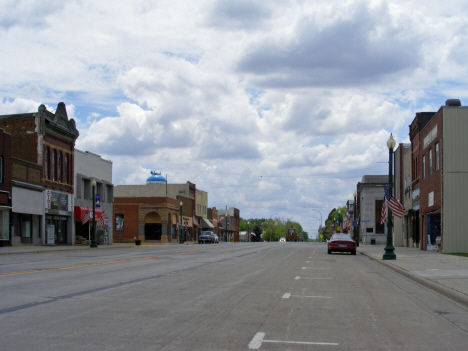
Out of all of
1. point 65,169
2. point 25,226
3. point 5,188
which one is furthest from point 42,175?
point 5,188

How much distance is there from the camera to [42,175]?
47.3m

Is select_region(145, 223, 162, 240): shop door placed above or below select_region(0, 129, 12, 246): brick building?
below

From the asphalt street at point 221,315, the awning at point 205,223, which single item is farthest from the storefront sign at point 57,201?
the awning at point 205,223

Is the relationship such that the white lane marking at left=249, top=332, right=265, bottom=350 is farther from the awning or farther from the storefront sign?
the awning

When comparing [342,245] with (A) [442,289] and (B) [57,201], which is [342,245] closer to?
(A) [442,289]

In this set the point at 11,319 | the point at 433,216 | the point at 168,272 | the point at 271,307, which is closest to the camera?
the point at 11,319

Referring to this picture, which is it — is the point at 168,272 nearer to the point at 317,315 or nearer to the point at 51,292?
the point at 51,292

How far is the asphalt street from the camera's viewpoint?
7195 millimetres

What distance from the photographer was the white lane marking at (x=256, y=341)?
688 cm

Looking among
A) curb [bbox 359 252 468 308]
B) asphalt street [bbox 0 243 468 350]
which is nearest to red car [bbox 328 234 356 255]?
curb [bbox 359 252 468 308]

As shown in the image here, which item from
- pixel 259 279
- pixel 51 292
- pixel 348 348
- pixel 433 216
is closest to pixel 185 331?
pixel 348 348

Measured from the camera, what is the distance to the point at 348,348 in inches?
275

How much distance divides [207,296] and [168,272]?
20.8 feet

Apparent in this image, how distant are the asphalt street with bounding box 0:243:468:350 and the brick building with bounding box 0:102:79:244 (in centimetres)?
3061
